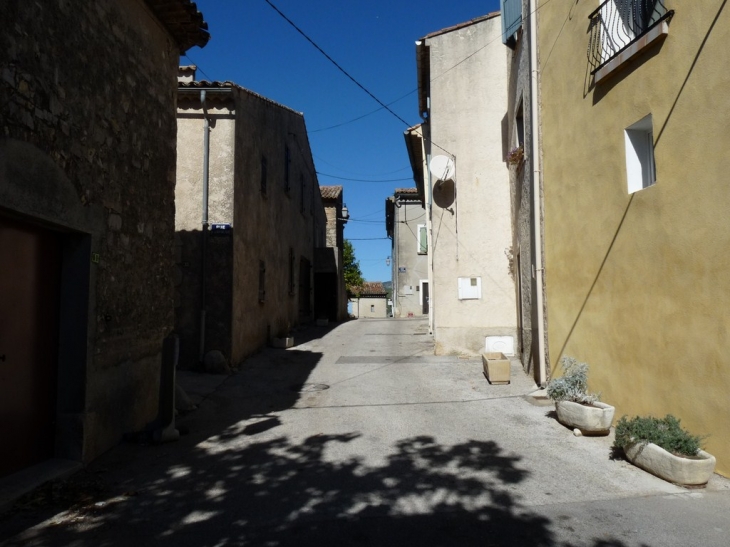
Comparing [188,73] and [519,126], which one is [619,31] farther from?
[188,73]

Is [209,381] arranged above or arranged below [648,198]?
below

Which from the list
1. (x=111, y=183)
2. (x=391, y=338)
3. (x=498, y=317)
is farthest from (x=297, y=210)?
→ (x=111, y=183)

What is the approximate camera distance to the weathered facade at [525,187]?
27.5 ft

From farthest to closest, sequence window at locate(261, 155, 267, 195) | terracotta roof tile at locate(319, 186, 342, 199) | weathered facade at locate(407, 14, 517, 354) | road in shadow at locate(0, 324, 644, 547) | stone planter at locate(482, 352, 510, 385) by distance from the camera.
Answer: terracotta roof tile at locate(319, 186, 342, 199) → window at locate(261, 155, 267, 195) → weathered facade at locate(407, 14, 517, 354) → stone planter at locate(482, 352, 510, 385) → road in shadow at locate(0, 324, 644, 547)

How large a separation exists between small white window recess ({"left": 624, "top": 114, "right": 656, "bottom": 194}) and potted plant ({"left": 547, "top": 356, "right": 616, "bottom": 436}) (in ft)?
7.10

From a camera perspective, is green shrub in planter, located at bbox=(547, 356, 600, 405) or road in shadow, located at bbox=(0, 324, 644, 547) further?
green shrub in planter, located at bbox=(547, 356, 600, 405)

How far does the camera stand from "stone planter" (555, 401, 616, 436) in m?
5.86

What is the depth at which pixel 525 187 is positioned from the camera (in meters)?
9.34

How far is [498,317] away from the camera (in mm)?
11305

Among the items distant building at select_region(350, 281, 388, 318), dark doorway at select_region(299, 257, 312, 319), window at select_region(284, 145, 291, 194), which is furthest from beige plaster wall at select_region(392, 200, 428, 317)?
window at select_region(284, 145, 291, 194)

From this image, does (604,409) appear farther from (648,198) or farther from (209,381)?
(209,381)

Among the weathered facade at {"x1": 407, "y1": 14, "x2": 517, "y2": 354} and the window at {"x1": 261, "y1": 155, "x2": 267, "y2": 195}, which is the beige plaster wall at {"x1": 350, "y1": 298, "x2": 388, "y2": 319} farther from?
the weathered facade at {"x1": 407, "y1": 14, "x2": 517, "y2": 354}

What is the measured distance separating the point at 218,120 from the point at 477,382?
258 inches

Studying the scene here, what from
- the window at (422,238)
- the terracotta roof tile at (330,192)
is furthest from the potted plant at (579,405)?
the window at (422,238)
